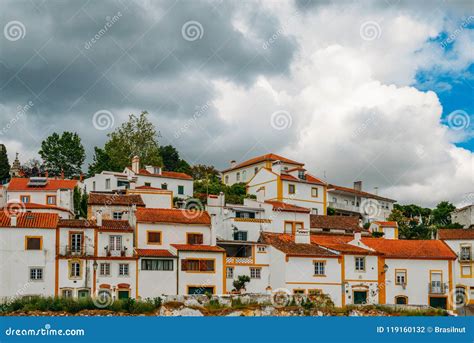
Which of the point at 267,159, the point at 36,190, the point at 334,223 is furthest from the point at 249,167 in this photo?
the point at 36,190

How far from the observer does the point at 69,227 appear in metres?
55.2

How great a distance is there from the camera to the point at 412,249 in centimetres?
6475

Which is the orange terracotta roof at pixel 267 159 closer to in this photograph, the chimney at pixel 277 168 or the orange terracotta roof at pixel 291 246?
the chimney at pixel 277 168

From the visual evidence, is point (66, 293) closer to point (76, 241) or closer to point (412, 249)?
point (76, 241)

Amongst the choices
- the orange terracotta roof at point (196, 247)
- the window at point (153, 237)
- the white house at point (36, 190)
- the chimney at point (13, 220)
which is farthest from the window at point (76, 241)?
the white house at point (36, 190)

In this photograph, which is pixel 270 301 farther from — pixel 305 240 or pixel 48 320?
pixel 48 320

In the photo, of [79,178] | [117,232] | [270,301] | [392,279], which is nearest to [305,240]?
[392,279]

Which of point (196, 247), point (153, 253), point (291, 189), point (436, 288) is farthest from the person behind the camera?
point (291, 189)

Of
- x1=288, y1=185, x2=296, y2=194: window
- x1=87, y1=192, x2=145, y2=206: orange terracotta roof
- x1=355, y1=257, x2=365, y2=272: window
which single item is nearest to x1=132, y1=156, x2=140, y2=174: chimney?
x1=87, y1=192, x2=145, y2=206: orange terracotta roof

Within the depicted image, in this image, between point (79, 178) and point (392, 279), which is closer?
point (392, 279)

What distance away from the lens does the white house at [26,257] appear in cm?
5322

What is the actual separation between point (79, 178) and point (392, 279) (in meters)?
40.3

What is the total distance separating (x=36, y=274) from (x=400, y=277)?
2809 cm

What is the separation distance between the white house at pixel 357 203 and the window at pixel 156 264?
36.8 metres
